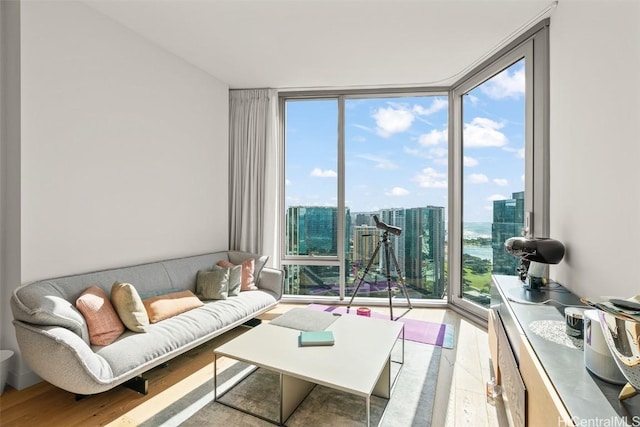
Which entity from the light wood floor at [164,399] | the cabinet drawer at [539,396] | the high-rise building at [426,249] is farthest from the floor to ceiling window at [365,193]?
the cabinet drawer at [539,396]

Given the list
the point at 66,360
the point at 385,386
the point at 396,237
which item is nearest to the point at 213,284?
the point at 66,360

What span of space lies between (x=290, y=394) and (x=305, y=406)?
170 millimetres

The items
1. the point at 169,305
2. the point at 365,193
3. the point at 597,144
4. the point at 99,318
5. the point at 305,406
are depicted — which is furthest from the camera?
the point at 365,193

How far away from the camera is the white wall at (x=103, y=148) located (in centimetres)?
215

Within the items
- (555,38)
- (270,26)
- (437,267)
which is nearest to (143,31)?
(270,26)

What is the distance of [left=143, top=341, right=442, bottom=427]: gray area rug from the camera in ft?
5.80

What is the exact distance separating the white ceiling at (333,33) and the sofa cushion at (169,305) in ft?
7.80

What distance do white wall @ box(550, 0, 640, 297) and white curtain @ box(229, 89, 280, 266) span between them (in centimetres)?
295

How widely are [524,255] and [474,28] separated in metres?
1.99

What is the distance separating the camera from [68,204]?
7.63 ft

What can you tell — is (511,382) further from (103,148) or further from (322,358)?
(103,148)

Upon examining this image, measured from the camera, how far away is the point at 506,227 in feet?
9.89

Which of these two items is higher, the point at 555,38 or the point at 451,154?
the point at 555,38

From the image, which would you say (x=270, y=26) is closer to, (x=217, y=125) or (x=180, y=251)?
(x=217, y=125)
